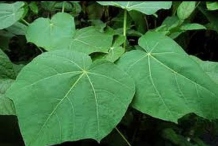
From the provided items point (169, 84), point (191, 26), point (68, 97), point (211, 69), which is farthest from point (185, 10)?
point (68, 97)

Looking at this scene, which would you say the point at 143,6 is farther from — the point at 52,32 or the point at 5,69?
the point at 5,69

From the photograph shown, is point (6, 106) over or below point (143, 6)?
below

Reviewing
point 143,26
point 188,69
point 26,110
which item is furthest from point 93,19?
point 26,110

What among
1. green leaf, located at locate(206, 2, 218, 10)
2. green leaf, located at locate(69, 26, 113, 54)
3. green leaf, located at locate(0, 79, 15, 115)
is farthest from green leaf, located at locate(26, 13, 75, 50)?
green leaf, located at locate(206, 2, 218, 10)

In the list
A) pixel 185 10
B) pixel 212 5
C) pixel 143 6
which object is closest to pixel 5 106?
pixel 143 6

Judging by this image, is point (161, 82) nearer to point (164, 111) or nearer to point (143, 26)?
point (164, 111)

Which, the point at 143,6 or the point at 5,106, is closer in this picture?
the point at 5,106

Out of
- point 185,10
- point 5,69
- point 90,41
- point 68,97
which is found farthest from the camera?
point 185,10

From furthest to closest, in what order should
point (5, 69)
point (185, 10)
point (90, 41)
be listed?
point (185, 10), point (90, 41), point (5, 69)
